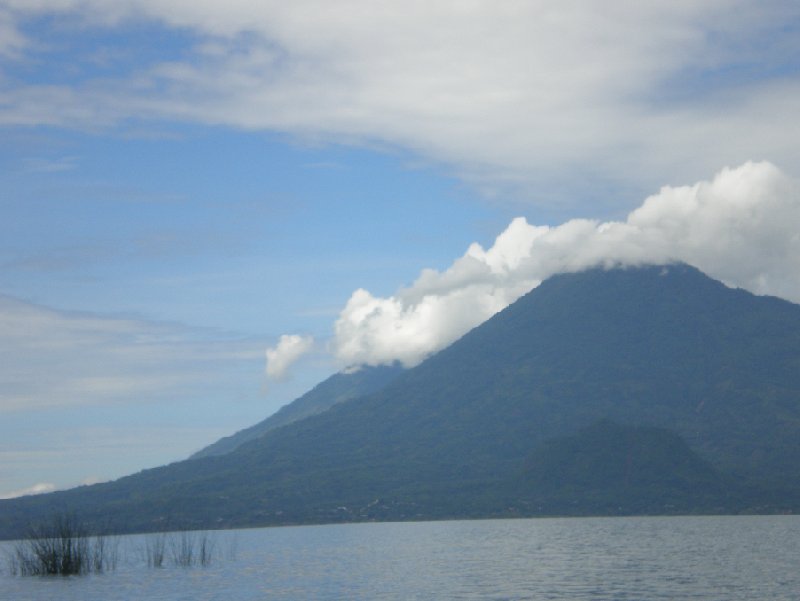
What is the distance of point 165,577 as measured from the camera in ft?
345

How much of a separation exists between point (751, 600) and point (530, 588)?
654 inches

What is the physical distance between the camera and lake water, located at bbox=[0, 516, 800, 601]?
8000 centimetres

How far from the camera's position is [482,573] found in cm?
9612

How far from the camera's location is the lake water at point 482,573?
262 ft

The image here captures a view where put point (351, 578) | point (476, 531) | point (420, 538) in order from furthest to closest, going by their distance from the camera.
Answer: point (476, 531), point (420, 538), point (351, 578)

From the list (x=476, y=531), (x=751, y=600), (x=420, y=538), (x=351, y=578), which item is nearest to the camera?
(x=751, y=600)

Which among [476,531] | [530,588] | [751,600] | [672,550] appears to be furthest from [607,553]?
[476,531]

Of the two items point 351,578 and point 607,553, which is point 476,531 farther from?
point 351,578

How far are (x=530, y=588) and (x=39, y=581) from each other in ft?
157

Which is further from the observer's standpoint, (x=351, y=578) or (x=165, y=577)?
(x=165, y=577)

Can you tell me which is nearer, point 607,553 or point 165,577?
point 165,577

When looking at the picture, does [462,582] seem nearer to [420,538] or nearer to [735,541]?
[735,541]

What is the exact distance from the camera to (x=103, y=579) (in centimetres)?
10319

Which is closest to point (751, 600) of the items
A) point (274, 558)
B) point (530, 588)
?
point (530, 588)
